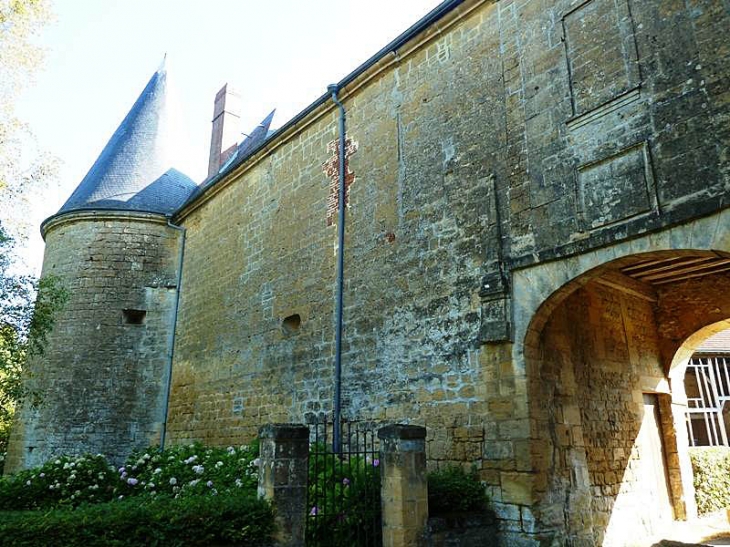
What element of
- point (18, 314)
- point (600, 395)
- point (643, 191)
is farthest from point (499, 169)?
point (18, 314)

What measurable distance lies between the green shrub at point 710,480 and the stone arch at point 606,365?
971mm

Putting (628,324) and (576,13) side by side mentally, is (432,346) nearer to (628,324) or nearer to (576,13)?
(628,324)

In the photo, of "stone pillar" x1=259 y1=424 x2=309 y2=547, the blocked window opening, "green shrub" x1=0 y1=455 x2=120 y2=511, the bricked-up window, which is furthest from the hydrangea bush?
the bricked-up window

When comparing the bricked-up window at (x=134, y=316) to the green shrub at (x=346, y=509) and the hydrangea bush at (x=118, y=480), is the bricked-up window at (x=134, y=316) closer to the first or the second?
the hydrangea bush at (x=118, y=480)

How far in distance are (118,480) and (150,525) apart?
5229 mm

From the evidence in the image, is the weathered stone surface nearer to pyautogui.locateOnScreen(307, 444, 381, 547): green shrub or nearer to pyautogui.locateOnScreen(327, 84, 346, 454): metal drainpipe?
pyautogui.locateOnScreen(327, 84, 346, 454): metal drainpipe

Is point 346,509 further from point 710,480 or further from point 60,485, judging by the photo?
point 710,480

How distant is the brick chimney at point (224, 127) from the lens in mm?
16281

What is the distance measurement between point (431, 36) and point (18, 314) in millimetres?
7812

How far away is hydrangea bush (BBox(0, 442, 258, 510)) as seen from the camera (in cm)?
738

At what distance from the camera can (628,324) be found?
7973 mm

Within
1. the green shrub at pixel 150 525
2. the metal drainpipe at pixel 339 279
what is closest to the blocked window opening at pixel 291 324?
the metal drainpipe at pixel 339 279

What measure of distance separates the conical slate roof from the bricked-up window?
240cm

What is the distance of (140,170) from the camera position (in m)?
14.2
